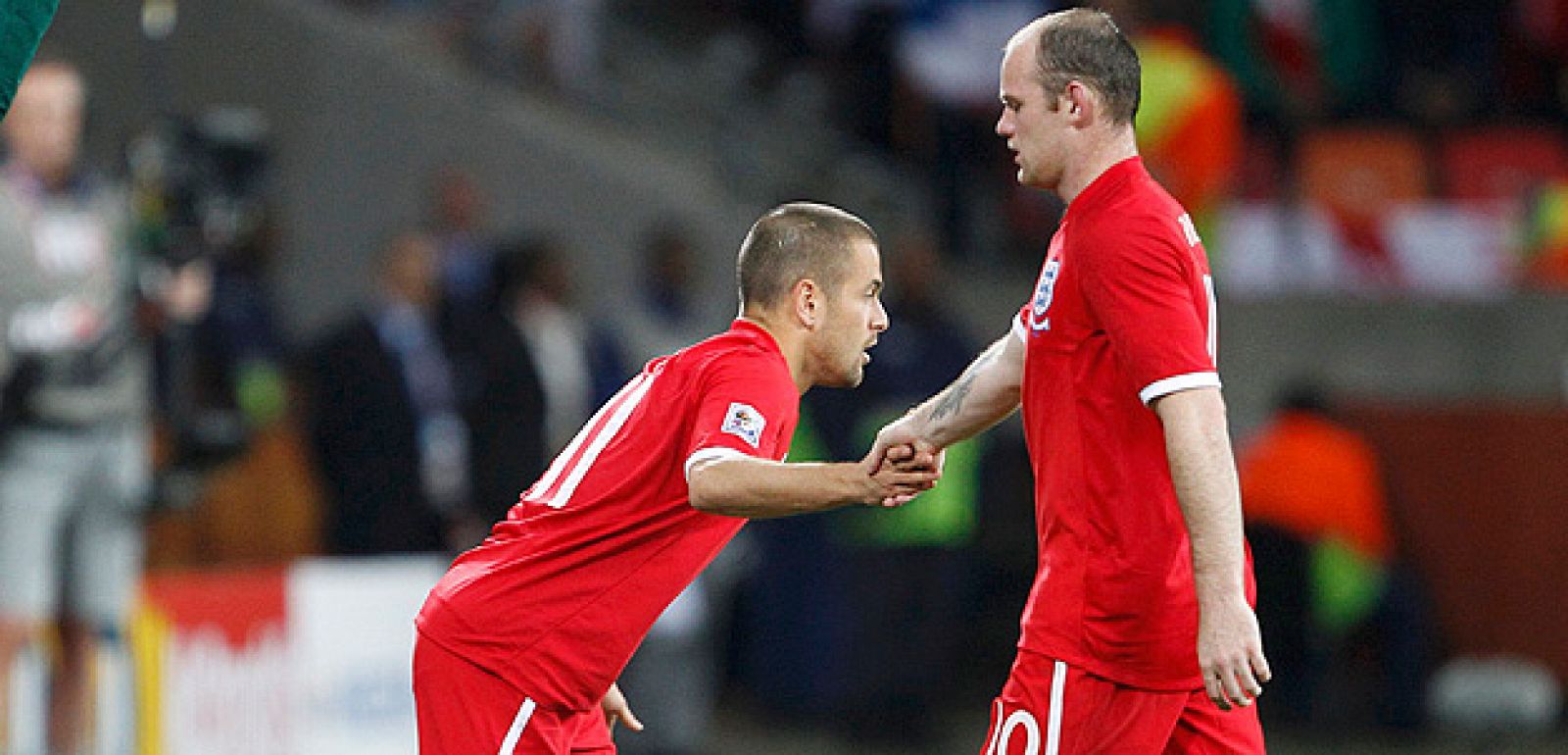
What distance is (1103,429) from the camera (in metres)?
4.71

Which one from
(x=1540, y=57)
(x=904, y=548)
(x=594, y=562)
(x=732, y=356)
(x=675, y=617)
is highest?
(x=1540, y=57)

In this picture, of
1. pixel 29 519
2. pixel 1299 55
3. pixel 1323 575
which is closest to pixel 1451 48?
pixel 1299 55

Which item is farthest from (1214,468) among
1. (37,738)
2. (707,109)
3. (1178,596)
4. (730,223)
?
(707,109)

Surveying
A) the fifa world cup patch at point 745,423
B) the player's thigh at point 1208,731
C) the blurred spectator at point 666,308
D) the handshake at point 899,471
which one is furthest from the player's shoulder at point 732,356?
the blurred spectator at point 666,308

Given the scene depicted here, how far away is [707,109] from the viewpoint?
49.0 ft

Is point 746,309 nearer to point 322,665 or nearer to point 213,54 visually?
point 322,665

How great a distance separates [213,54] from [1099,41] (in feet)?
30.3

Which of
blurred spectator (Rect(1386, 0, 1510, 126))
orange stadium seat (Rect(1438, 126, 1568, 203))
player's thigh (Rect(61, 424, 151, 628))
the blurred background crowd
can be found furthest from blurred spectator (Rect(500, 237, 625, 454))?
blurred spectator (Rect(1386, 0, 1510, 126))

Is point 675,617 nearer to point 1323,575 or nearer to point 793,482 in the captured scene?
point 1323,575

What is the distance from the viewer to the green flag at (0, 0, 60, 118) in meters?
3.73

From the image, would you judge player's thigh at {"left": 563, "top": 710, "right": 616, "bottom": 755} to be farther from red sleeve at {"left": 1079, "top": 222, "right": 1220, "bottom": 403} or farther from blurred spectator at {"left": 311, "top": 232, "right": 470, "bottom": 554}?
blurred spectator at {"left": 311, "top": 232, "right": 470, "bottom": 554}

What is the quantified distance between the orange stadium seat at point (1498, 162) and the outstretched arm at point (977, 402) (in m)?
9.73

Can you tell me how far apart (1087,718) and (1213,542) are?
0.50 meters

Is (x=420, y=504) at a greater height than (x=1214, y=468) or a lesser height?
lesser
